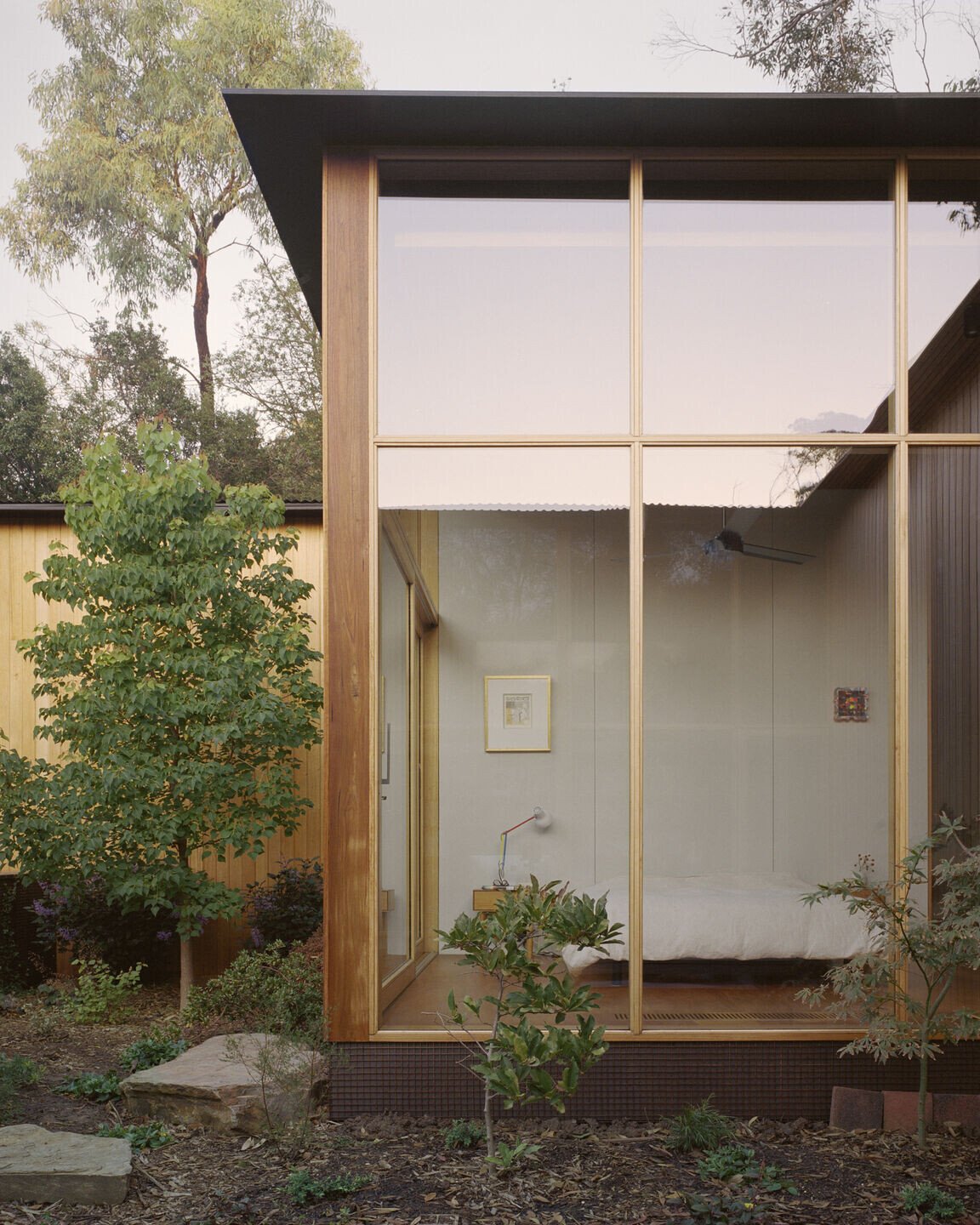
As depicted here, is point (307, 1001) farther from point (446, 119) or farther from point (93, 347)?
point (93, 347)

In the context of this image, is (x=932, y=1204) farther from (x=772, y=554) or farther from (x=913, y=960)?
(x=772, y=554)

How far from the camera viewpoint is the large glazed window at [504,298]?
15.3ft

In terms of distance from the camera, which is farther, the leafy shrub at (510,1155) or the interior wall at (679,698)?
the interior wall at (679,698)

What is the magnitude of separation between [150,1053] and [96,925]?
174cm

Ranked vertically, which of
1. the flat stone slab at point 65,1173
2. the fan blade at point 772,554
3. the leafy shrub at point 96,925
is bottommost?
the flat stone slab at point 65,1173

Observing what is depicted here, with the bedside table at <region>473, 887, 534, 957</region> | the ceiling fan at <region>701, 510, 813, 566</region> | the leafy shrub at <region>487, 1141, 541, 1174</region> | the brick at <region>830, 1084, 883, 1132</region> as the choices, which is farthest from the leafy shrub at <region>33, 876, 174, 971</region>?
the ceiling fan at <region>701, 510, 813, 566</region>

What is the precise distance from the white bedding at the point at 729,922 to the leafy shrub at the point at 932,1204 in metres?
1.01

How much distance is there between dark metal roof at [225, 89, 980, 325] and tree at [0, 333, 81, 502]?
12.5 metres

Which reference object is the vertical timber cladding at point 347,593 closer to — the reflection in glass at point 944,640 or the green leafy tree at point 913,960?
the green leafy tree at point 913,960

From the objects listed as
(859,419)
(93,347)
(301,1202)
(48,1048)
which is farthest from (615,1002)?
(93,347)

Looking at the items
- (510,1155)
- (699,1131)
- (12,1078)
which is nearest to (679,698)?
(699,1131)

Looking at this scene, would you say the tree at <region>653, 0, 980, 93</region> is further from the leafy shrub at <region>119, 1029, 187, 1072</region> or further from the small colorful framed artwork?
the leafy shrub at <region>119, 1029, 187, 1072</region>

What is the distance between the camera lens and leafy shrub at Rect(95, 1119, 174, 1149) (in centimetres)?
423

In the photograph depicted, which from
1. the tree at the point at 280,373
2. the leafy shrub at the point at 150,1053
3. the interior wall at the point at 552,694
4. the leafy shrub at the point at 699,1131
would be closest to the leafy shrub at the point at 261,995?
the leafy shrub at the point at 150,1053
